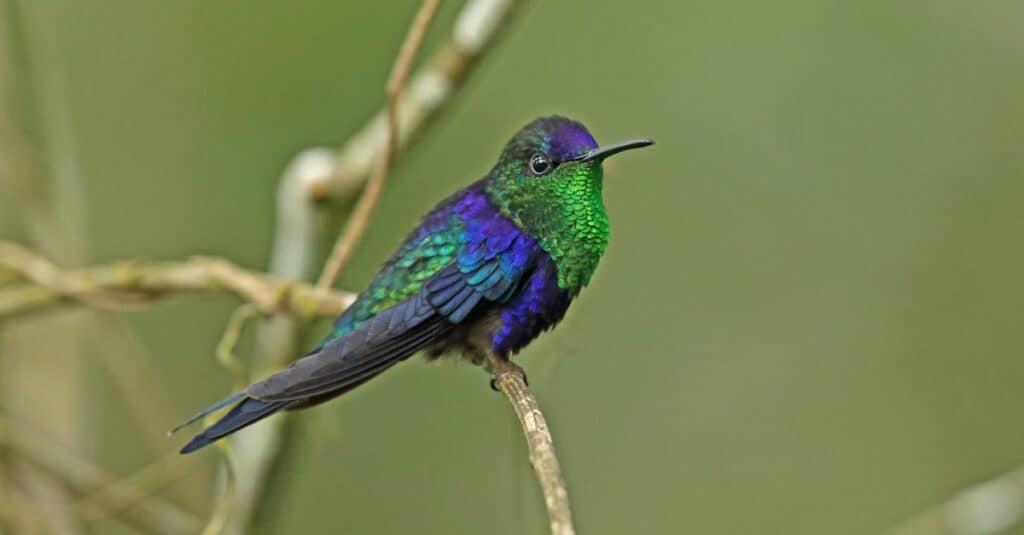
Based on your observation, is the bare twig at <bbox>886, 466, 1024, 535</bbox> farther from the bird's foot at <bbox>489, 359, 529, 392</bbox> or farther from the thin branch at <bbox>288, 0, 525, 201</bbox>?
the thin branch at <bbox>288, 0, 525, 201</bbox>

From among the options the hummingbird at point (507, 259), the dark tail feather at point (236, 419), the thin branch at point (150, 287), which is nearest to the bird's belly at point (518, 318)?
the hummingbird at point (507, 259)

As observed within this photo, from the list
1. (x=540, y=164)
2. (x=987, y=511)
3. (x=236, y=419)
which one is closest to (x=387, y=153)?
(x=540, y=164)

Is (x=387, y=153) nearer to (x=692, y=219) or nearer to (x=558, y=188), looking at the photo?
(x=558, y=188)

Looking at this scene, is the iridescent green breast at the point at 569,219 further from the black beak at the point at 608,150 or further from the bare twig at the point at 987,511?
the bare twig at the point at 987,511

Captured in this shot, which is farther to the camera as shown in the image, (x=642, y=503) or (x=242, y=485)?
(x=642, y=503)

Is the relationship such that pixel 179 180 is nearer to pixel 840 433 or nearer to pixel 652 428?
pixel 652 428

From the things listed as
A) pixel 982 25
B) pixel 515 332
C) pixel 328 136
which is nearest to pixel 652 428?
pixel 328 136
